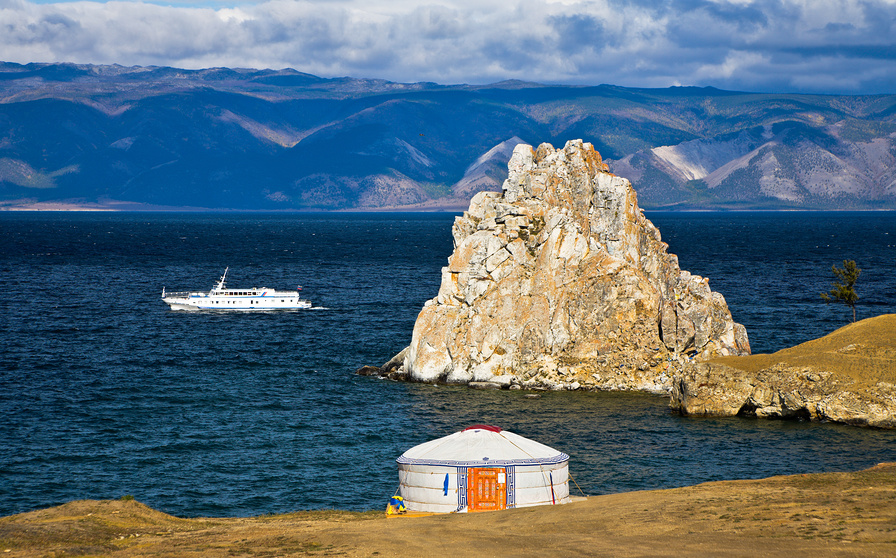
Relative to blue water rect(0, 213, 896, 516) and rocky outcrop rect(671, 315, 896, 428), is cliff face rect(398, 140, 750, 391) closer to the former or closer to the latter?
blue water rect(0, 213, 896, 516)

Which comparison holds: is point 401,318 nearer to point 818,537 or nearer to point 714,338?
point 714,338

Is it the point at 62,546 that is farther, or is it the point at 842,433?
the point at 842,433

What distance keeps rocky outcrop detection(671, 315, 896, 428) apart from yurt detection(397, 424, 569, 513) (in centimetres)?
2275

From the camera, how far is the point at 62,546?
27.5 m

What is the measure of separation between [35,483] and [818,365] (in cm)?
4576

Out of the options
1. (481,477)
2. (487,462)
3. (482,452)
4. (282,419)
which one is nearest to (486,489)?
A: (481,477)

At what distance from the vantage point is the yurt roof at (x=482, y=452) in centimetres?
3588

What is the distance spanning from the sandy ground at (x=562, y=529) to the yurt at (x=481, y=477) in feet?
6.39

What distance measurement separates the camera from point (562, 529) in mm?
29266

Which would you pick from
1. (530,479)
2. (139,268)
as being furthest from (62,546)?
(139,268)

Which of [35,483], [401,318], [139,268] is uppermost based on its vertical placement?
[139,268]

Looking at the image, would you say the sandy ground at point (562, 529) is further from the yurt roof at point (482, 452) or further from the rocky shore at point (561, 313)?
the rocky shore at point (561, 313)

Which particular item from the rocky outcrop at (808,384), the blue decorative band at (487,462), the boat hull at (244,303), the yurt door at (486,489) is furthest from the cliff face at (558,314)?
the boat hull at (244,303)

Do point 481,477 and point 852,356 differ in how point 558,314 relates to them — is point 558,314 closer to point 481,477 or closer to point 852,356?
point 852,356
